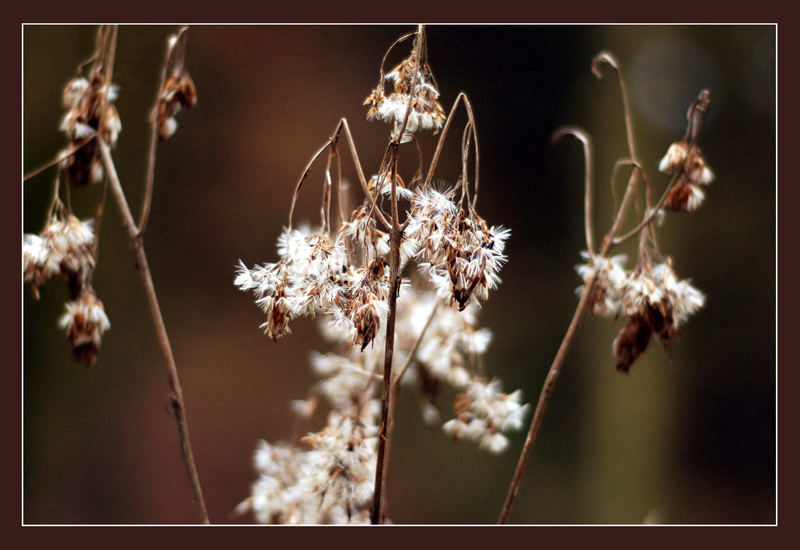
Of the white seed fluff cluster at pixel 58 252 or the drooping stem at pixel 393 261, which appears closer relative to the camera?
the drooping stem at pixel 393 261

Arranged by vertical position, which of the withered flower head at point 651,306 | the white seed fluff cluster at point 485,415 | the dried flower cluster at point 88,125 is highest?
the dried flower cluster at point 88,125

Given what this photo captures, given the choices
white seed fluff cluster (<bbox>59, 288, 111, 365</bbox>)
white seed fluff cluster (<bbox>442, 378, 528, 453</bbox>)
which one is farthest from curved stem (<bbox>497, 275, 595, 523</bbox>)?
white seed fluff cluster (<bbox>59, 288, 111, 365</bbox>)

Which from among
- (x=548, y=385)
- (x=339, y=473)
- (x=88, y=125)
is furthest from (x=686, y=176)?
(x=88, y=125)

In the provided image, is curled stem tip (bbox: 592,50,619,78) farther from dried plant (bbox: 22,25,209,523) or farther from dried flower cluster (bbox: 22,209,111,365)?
dried flower cluster (bbox: 22,209,111,365)

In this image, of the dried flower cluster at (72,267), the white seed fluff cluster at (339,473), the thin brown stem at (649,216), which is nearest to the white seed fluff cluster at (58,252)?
the dried flower cluster at (72,267)

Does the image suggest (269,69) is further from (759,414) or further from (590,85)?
(759,414)

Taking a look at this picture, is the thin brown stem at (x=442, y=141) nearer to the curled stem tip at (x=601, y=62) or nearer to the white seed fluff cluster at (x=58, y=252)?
the curled stem tip at (x=601, y=62)

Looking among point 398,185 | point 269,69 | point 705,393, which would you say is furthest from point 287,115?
point 705,393
